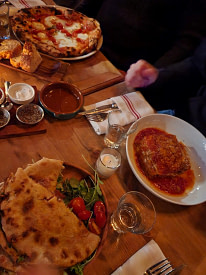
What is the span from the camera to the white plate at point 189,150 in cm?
169

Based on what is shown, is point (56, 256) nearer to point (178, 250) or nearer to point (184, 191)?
point (178, 250)

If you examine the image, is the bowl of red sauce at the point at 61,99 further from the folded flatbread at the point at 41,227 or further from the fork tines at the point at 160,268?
the fork tines at the point at 160,268

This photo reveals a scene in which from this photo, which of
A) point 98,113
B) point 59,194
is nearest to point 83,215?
point 59,194

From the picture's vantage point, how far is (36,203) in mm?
1227

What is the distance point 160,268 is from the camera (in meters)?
1.37

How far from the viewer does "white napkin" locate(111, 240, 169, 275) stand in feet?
4.37

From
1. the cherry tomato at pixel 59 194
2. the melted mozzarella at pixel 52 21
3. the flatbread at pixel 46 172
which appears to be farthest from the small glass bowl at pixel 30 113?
the melted mozzarella at pixel 52 21

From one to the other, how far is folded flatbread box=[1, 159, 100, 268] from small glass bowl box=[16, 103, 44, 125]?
55cm

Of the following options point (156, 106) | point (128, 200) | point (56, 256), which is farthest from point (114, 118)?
point (156, 106)

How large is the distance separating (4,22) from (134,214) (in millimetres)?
2064

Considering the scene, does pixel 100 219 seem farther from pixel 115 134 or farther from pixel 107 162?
pixel 115 134

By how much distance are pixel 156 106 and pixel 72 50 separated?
4.82 ft

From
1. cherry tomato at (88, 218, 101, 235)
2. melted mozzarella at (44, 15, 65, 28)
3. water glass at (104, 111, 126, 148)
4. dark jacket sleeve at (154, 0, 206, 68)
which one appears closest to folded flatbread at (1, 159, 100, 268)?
cherry tomato at (88, 218, 101, 235)

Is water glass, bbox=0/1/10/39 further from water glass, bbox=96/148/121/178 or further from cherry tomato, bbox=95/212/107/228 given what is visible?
cherry tomato, bbox=95/212/107/228
